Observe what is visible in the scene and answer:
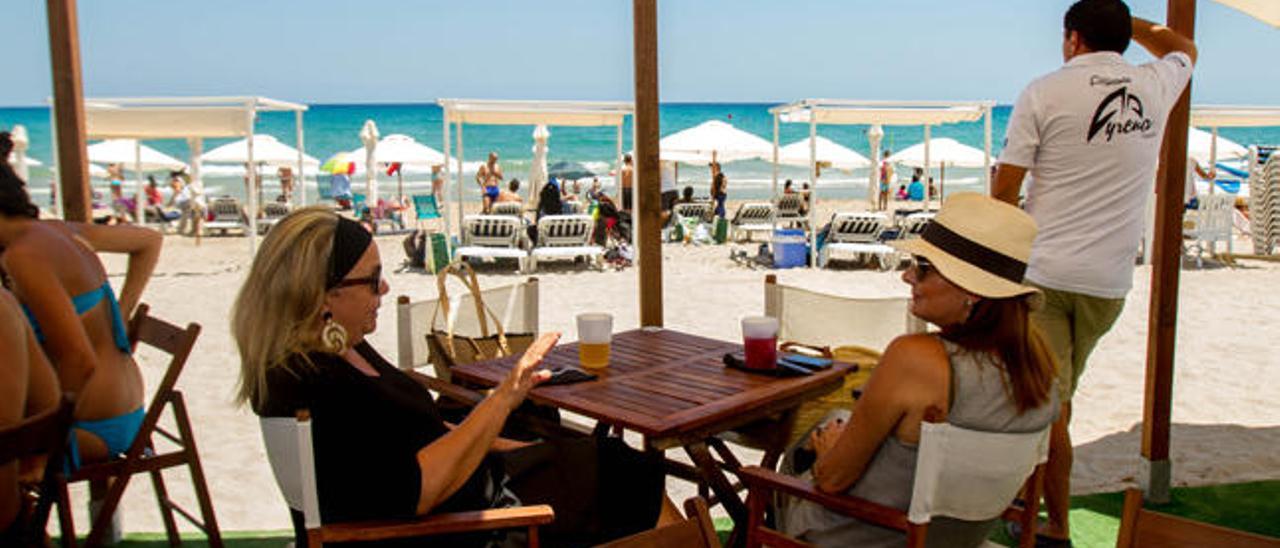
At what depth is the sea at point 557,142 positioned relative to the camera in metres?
34.3

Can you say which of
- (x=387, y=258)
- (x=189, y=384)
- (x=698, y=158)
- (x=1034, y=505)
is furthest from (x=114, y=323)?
(x=698, y=158)

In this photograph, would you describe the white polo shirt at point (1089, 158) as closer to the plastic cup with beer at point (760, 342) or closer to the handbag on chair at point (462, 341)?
the plastic cup with beer at point (760, 342)

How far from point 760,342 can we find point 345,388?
4.36 feet

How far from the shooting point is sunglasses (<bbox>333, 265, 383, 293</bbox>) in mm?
1999

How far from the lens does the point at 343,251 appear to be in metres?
1.99

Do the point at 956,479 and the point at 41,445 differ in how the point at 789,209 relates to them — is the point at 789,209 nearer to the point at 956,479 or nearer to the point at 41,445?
the point at 956,479

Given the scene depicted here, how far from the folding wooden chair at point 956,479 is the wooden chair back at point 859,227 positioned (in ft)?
34.8

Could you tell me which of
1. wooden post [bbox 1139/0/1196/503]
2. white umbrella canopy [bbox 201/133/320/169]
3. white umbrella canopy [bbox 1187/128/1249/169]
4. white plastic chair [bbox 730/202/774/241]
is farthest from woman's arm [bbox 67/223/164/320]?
white umbrella canopy [bbox 1187/128/1249/169]

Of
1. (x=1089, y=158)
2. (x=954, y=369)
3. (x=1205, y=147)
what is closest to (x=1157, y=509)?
(x=1089, y=158)

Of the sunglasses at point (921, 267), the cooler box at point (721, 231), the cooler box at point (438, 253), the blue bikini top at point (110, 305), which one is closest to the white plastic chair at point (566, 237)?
the cooler box at point (438, 253)

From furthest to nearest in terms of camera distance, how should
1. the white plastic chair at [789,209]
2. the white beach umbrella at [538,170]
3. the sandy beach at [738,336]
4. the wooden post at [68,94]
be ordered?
the white beach umbrella at [538,170] < the white plastic chair at [789,209] < the sandy beach at [738,336] < the wooden post at [68,94]

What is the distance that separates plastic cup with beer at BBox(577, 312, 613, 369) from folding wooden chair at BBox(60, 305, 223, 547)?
1082mm

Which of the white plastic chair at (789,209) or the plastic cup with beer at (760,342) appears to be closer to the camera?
the plastic cup with beer at (760,342)

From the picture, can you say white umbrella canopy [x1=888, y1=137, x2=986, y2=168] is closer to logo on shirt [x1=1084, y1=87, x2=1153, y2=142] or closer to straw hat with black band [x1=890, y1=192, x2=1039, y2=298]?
logo on shirt [x1=1084, y1=87, x2=1153, y2=142]
